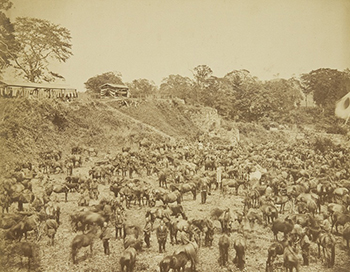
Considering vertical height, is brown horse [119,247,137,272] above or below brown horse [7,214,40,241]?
below

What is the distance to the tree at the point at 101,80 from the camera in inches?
289

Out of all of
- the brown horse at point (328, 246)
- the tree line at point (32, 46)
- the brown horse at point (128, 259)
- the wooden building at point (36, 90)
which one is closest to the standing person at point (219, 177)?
the brown horse at point (328, 246)

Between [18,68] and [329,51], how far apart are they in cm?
779

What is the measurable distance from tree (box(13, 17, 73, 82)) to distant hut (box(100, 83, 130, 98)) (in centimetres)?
112

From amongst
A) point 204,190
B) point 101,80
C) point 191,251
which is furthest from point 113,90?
point 191,251

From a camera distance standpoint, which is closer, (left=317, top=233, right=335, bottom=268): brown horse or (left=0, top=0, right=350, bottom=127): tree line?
(left=317, top=233, right=335, bottom=268): brown horse

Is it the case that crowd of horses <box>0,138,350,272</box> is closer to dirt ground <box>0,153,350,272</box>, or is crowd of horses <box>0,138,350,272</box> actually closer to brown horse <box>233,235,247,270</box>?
brown horse <box>233,235,247,270</box>

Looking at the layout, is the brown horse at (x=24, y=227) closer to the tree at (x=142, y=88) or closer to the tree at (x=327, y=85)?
the tree at (x=142, y=88)

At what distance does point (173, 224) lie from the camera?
6.11 metres

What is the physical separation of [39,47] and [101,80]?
5.26 ft

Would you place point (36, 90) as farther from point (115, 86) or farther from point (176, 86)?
point (176, 86)

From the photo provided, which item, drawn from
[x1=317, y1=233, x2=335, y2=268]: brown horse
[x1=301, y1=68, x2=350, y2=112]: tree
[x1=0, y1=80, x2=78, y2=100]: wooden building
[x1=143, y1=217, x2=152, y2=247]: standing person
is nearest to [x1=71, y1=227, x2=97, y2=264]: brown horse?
[x1=143, y1=217, x2=152, y2=247]: standing person

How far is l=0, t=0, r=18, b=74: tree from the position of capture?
6680 mm

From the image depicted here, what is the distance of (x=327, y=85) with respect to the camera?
7.87 metres
